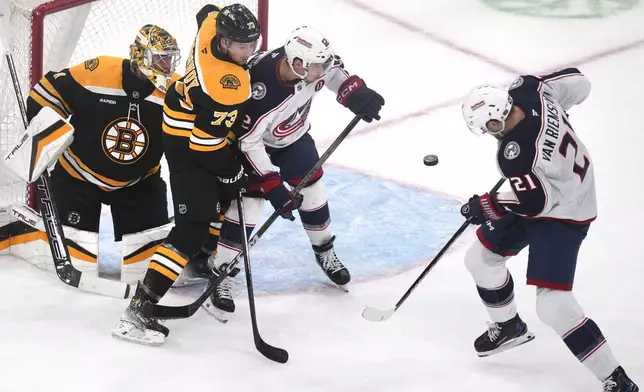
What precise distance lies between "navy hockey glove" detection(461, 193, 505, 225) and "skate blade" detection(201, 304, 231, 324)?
0.91 metres

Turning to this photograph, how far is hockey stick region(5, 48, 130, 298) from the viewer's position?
3686mm

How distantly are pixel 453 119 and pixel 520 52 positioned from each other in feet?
2.85

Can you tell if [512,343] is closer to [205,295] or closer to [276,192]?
[276,192]

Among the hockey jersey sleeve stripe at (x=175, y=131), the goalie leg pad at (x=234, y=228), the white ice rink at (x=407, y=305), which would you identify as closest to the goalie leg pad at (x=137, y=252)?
the white ice rink at (x=407, y=305)

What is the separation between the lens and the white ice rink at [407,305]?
3229mm

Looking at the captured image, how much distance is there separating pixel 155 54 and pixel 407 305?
1.24m

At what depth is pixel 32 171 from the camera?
3654 mm

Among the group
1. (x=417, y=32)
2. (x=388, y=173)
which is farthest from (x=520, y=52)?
(x=388, y=173)

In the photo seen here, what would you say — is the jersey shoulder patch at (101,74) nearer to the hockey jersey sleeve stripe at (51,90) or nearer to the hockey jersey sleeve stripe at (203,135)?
the hockey jersey sleeve stripe at (51,90)

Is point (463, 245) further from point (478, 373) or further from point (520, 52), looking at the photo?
point (520, 52)

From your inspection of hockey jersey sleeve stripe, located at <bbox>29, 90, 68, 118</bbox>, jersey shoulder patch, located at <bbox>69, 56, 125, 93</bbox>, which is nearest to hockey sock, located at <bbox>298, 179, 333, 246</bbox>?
jersey shoulder patch, located at <bbox>69, 56, 125, 93</bbox>

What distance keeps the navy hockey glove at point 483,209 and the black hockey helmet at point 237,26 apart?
2.75 ft

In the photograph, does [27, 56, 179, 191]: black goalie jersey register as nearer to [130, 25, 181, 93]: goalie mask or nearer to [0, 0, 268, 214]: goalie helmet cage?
[130, 25, 181, 93]: goalie mask

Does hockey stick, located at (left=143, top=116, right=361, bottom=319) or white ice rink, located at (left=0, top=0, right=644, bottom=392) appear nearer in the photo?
white ice rink, located at (left=0, top=0, right=644, bottom=392)
